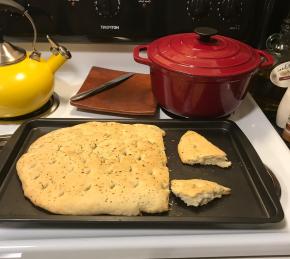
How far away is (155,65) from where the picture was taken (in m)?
0.73

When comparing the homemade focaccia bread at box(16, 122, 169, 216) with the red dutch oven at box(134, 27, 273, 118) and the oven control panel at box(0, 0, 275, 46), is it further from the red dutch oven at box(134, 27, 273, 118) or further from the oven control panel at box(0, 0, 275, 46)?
the oven control panel at box(0, 0, 275, 46)

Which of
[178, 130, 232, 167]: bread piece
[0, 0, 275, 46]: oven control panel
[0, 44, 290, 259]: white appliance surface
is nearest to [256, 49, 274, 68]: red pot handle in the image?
[0, 0, 275, 46]: oven control panel

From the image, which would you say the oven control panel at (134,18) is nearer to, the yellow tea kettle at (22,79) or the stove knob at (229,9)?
the stove knob at (229,9)

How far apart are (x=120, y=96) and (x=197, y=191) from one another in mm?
376

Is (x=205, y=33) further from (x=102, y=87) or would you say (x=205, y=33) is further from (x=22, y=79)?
(x=22, y=79)

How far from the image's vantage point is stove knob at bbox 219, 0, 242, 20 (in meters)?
0.82

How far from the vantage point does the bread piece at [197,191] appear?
0.54 metres

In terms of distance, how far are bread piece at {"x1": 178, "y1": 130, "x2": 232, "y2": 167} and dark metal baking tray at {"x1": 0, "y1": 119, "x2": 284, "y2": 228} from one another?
0.01m

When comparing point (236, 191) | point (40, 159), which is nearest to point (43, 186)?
point (40, 159)

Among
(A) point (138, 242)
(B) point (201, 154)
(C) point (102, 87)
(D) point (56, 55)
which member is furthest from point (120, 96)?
(A) point (138, 242)

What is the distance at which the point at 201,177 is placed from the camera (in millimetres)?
618

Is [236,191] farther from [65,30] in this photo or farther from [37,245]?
[65,30]

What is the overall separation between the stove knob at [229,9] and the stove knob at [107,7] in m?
0.27

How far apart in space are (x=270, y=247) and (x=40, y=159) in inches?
16.6
